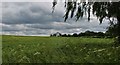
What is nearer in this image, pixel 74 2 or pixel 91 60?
pixel 91 60

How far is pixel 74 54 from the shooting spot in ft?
46.0

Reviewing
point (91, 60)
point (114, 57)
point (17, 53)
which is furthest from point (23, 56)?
point (114, 57)

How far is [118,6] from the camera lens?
13383 mm

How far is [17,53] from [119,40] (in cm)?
541

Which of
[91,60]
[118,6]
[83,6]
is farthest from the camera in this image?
[83,6]

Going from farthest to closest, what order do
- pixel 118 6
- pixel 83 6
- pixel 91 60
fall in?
pixel 83 6 → pixel 118 6 → pixel 91 60

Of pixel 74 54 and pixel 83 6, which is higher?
pixel 83 6

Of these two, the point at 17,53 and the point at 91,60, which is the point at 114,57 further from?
the point at 17,53

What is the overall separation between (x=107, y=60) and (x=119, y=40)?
2.82 m

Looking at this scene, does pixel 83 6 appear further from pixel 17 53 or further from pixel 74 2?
pixel 17 53

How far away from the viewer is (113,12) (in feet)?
45.7

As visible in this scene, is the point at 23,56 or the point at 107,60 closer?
the point at 107,60

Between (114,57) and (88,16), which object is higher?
(88,16)

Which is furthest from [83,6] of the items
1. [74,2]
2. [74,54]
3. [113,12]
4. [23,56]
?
[23,56]
